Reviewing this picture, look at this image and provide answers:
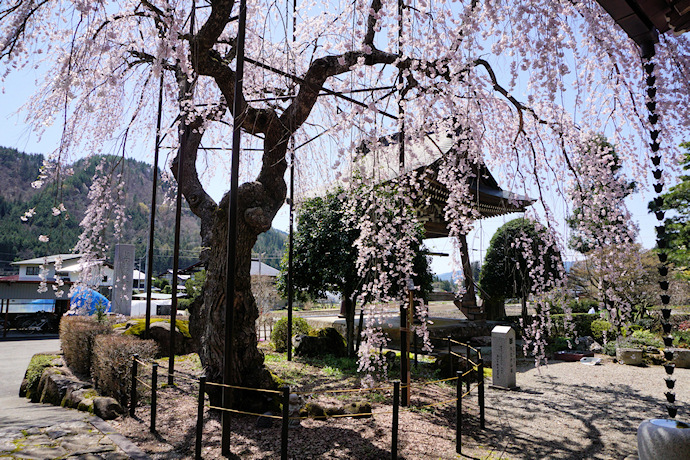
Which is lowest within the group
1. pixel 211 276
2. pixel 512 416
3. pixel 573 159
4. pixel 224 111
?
pixel 512 416

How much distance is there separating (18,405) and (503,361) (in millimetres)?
7867

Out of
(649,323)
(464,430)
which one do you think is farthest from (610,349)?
(464,430)

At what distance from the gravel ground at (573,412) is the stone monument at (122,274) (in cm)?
1073

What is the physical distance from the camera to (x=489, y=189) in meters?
12.2

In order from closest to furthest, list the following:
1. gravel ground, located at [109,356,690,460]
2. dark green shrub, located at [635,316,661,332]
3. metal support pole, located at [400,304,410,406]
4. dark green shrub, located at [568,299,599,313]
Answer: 1. gravel ground, located at [109,356,690,460]
2. metal support pole, located at [400,304,410,406]
3. dark green shrub, located at [635,316,661,332]
4. dark green shrub, located at [568,299,599,313]

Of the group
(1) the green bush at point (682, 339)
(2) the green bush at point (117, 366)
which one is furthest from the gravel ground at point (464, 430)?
(1) the green bush at point (682, 339)

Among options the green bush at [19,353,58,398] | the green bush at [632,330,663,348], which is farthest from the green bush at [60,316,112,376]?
the green bush at [632,330,663,348]

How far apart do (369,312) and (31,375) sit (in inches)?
234

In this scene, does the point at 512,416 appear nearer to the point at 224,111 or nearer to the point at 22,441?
the point at 22,441

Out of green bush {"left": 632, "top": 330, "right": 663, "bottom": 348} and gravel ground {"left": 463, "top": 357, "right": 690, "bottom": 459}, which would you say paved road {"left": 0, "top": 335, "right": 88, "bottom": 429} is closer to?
gravel ground {"left": 463, "top": 357, "right": 690, "bottom": 459}

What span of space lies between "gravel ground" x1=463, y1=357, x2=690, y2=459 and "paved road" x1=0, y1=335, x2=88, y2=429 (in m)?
5.02

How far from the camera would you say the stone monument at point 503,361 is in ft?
24.2

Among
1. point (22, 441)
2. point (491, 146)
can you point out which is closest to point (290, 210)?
point (491, 146)

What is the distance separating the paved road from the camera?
16.5ft
